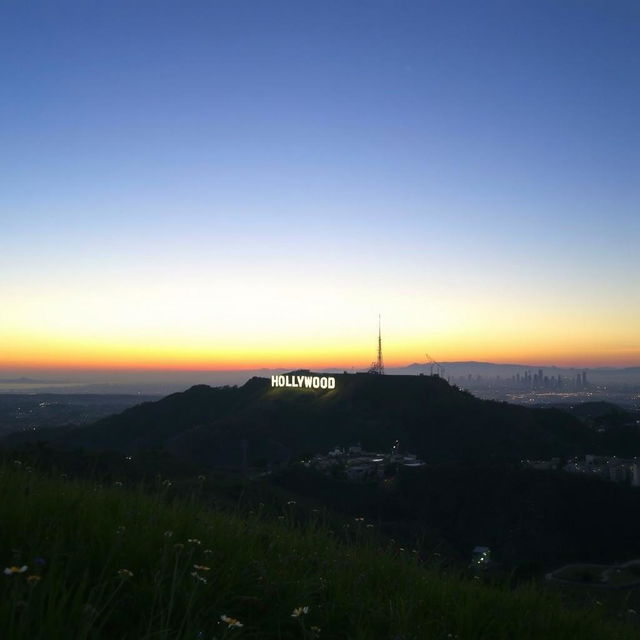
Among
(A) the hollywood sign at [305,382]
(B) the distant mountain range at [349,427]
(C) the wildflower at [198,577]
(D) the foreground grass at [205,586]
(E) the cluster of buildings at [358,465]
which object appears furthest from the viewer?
(A) the hollywood sign at [305,382]

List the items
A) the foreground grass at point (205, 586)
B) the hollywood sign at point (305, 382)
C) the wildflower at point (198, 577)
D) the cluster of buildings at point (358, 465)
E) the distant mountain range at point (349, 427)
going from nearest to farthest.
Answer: the foreground grass at point (205, 586) < the wildflower at point (198, 577) < the cluster of buildings at point (358, 465) < the distant mountain range at point (349, 427) < the hollywood sign at point (305, 382)

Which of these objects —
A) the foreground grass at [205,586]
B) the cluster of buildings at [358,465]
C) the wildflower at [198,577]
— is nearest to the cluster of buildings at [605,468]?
the cluster of buildings at [358,465]

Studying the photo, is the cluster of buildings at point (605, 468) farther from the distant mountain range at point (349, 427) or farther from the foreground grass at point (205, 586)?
the foreground grass at point (205, 586)

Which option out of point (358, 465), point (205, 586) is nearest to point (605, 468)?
point (358, 465)

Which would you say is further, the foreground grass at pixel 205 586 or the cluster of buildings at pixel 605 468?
the cluster of buildings at pixel 605 468

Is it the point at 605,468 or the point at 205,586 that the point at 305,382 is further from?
the point at 205,586

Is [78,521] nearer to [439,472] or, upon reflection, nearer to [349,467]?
[439,472]

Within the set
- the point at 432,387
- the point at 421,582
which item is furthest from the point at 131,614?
the point at 432,387
